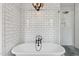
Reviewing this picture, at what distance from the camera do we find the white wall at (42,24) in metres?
2.18

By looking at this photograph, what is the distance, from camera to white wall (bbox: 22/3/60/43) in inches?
85.9

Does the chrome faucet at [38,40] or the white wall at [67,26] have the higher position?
the white wall at [67,26]

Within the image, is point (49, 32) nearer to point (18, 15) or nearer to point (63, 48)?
point (63, 48)

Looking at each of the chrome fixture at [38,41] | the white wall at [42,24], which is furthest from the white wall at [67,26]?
the chrome fixture at [38,41]

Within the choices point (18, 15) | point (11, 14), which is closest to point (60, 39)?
point (18, 15)

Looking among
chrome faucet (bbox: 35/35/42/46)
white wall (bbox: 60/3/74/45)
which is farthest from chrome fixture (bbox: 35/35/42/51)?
white wall (bbox: 60/3/74/45)

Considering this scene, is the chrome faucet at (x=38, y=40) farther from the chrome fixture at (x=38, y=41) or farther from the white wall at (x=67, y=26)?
the white wall at (x=67, y=26)

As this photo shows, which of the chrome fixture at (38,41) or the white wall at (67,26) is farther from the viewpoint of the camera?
the chrome fixture at (38,41)

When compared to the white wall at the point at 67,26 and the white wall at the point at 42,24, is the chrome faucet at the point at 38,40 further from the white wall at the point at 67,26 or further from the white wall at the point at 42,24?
the white wall at the point at 67,26

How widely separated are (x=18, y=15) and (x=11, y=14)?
15 cm

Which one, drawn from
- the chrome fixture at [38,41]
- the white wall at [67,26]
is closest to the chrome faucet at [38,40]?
the chrome fixture at [38,41]

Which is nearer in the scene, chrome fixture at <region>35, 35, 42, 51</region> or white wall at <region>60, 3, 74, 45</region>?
white wall at <region>60, 3, 74, 45</region>

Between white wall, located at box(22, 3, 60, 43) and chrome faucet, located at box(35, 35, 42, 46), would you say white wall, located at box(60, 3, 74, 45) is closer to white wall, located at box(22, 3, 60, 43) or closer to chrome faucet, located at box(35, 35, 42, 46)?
white wall, located at box(22, 3, 60, 43)

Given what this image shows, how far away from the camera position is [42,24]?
224cm
